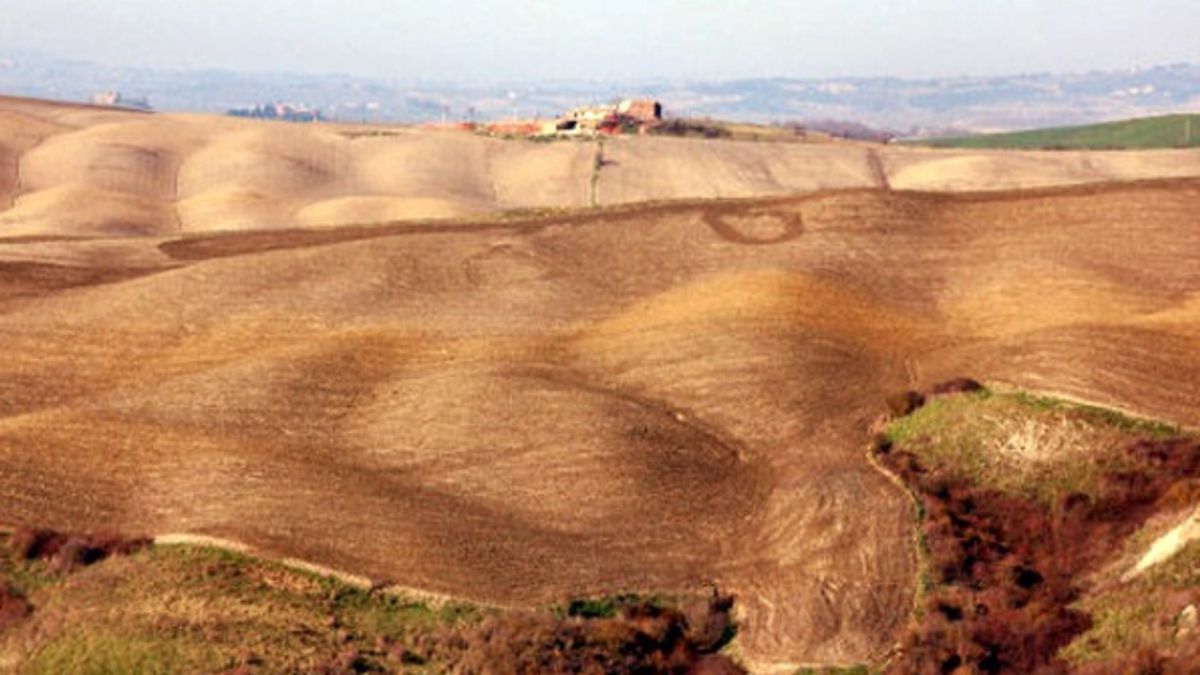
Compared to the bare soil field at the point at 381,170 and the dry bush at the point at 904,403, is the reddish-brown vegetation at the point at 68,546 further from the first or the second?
the bare soil field at the point at 381,170

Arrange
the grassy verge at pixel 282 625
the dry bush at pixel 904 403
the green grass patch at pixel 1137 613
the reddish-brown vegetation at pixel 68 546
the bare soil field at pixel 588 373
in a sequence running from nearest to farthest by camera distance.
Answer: the green grass patch at pixel 1137 613
the grassy verge at pixel 282 625
the reddish-brown vegetation at pixel 68 546
the bare soil field at pixel 588 373
the dry bush at pixel 904 403

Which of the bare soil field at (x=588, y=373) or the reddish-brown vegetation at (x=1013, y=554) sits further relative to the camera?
the bare soil field at (x=588, y=373)

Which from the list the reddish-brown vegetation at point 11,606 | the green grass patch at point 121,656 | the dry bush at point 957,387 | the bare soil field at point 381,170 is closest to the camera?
the green grass patch at point 121,656

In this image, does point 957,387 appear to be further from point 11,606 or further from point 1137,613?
point 11,606

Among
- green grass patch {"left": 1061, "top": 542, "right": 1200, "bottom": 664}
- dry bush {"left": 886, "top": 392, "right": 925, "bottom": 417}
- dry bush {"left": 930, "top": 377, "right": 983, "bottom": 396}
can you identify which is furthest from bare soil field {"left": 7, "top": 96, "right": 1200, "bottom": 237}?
green grass patch {"left": 1061, "top": 542, "right": 1200, "bottom": 664}

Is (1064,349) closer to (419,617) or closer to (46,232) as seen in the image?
(419,617)

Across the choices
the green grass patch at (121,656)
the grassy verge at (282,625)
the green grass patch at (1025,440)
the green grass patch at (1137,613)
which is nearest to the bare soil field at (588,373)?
the grassy verge at (282,625)

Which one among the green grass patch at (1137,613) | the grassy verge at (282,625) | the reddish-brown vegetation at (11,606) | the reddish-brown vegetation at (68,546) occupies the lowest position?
the reddish-brown vegetation at (11,606)
